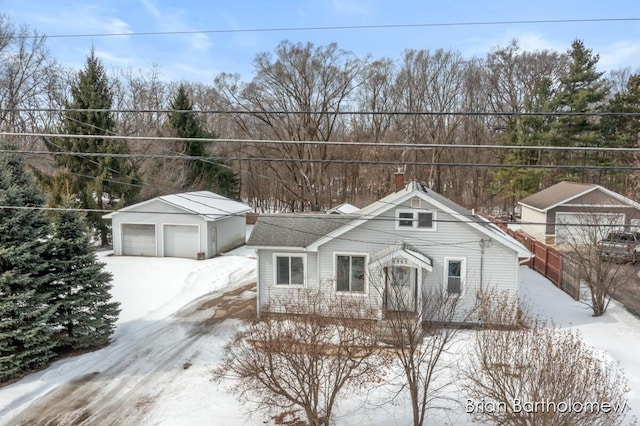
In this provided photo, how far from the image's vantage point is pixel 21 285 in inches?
364

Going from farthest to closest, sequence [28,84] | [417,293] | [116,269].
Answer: [28,84]
[116,269]
[417,293]

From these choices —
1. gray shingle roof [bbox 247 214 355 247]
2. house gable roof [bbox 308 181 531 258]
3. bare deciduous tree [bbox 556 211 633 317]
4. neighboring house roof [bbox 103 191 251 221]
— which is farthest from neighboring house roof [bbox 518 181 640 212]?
neighboring house roof [bbox 103 191 251 221]

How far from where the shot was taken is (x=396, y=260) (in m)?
11.7

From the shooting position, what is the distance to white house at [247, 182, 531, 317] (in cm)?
1195

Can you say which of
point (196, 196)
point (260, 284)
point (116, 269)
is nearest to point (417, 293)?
point (260, 284)

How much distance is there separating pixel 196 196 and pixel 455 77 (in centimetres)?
2438

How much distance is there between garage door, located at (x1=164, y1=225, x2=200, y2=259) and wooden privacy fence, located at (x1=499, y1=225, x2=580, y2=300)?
15.5 metres

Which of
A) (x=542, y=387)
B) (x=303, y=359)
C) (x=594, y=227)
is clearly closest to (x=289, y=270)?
(x=303, y=359)

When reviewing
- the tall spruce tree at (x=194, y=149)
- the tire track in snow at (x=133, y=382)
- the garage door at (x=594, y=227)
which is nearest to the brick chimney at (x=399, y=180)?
the garage door at (x=594, y=227)

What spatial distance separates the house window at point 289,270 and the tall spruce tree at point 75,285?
5.00 meters

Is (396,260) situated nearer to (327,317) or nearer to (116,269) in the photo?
(327,317)

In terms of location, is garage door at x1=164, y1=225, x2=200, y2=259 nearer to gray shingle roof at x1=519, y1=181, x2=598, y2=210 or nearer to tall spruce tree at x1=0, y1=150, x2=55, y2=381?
tall spruce tree at x1=0, y1=150, x2=55, y2=381

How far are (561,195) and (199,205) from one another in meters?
21.6

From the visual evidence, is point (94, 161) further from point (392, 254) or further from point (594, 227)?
point (594, 227)
